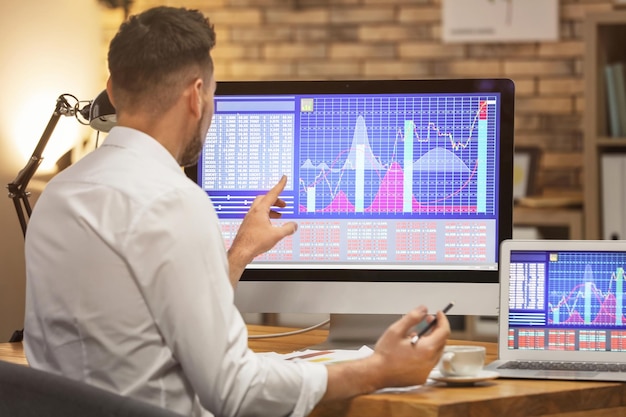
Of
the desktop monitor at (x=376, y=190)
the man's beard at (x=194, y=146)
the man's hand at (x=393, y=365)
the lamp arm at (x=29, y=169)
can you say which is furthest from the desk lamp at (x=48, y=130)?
the man's hand at (x=393, y=365)

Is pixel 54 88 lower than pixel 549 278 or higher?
higher

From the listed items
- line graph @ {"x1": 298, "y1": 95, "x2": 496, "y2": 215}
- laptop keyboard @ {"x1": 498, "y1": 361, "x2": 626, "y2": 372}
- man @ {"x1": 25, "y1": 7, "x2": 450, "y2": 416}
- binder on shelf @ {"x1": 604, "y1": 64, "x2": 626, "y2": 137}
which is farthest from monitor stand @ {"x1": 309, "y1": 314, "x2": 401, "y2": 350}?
binder on shelf @ {"x1": 604, "y1": 64, "x2": 626, "y2": 137}

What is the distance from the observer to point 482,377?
62.9 inches

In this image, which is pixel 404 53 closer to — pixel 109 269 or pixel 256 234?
pixel 256 234

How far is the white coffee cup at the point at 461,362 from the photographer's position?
161 centimetres

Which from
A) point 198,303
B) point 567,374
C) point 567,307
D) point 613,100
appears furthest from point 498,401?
point 613,100

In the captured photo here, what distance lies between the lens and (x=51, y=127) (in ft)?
6.87

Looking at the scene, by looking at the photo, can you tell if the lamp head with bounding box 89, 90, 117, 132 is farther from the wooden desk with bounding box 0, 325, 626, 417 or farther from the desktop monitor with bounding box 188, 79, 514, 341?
the wooden desk with bounding box 0, 325, 626, 417

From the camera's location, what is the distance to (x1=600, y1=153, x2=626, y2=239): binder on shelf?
3.75 metres

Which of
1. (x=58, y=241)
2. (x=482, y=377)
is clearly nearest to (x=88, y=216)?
(x=58, y=241)

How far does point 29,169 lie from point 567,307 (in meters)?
1.09

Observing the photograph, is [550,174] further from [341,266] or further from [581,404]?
[581,404]

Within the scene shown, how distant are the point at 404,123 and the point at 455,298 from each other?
351 mm

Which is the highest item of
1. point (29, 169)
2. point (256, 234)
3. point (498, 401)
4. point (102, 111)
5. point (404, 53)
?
point (404, 53)
